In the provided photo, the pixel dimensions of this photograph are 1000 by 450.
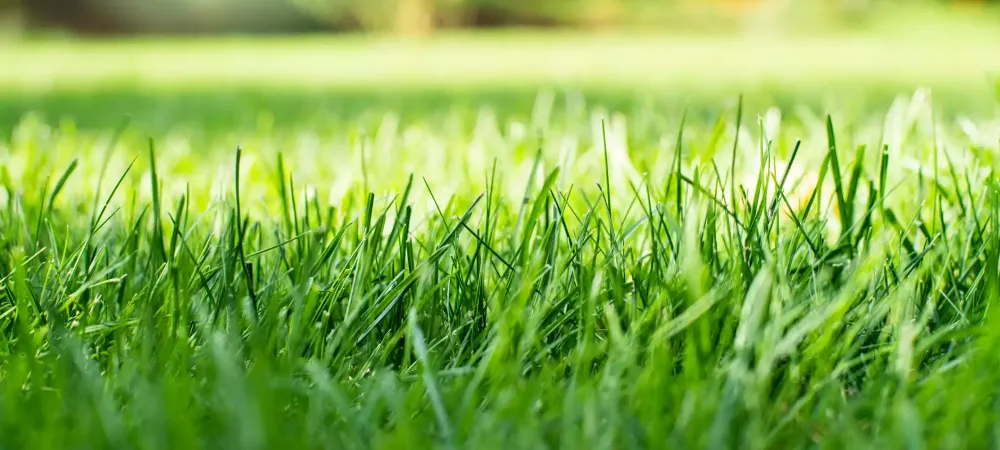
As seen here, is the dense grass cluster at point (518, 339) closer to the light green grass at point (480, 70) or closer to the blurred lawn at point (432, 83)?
the blurred lawn at point (432, 83)

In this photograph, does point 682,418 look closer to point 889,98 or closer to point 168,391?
point 168,391

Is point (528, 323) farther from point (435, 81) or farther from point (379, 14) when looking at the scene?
point (379, 14)

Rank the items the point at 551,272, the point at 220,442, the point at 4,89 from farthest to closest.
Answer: the point at 4,89 → the point at 551,272 → the point at 220,442

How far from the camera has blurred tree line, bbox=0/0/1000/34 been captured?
60.7ft

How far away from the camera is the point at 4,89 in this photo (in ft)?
14.1

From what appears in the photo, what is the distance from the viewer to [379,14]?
17656mm

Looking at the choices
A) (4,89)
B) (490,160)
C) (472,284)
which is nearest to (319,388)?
(472,284)

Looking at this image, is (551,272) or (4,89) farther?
(4,89)

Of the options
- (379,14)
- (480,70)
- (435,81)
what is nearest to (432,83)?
(435,81)

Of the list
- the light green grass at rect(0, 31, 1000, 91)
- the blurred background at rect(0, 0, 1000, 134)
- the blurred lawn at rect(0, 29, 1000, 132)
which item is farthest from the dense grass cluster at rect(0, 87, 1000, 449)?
the light green grass at rect(0, 31, 1000, 91)

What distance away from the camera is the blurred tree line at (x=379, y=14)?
18.5 m

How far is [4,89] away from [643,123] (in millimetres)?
3492

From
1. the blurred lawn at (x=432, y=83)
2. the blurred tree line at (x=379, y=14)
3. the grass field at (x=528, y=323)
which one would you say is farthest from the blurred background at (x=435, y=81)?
the blurred tree line at (x=379, y=14)

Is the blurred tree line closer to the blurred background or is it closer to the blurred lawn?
the blurred background
